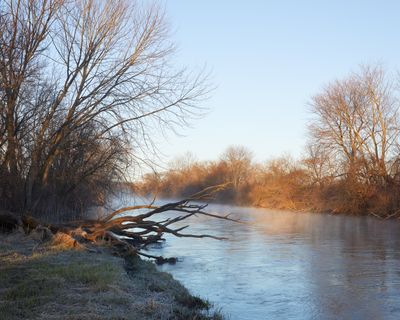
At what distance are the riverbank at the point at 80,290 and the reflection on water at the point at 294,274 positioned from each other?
1185mm

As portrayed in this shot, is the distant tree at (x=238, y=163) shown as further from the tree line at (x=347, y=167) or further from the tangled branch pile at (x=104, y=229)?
the tangled branch pile at (x=104, y=229)

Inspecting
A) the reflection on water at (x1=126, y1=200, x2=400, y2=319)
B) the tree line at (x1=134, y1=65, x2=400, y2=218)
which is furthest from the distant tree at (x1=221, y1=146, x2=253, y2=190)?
the reflection on water at (x1=126, y1=200, x2=400, y2=319)

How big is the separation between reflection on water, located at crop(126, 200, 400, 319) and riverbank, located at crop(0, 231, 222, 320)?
119 cm

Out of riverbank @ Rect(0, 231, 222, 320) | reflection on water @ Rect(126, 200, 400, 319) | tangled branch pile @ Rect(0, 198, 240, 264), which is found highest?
tangled branch pile @ Rect(0, 198, 240, 264)

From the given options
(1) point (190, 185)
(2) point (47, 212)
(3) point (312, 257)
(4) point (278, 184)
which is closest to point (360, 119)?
(4) point (278, 184)

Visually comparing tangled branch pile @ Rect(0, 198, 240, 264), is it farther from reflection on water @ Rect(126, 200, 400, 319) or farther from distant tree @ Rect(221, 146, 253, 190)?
distant tree @ Rect(221, 146, 253, 190)

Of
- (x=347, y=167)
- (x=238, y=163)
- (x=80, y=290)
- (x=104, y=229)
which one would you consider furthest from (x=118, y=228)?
(x=238, y=163)

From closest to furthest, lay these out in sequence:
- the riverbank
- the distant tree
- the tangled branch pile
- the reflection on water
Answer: the riverbank < the reflection on water < the tangled branch pile < the distant tree

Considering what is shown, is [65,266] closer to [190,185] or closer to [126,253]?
[126,253]

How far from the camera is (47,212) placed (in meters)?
17.0

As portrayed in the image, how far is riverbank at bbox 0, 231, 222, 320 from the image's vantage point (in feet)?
19.1

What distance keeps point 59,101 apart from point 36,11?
2.91 m

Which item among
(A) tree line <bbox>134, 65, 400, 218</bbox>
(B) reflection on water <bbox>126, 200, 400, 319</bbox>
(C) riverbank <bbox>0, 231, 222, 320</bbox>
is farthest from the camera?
(A) tree line <bbox>134, 65, 400, 218</bbox>

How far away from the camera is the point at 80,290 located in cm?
690
